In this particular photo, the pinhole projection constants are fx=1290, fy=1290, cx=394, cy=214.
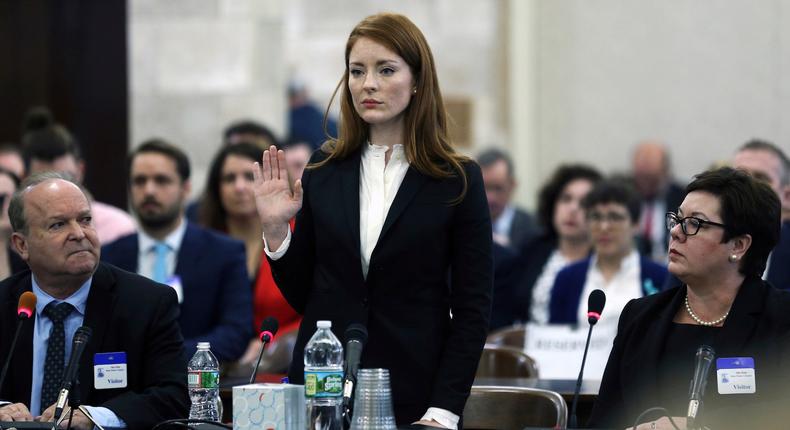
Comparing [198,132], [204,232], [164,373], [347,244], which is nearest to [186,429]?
[164,373]

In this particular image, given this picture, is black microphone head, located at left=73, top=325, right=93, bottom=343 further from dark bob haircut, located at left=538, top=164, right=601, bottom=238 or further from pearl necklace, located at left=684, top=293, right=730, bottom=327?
dark bob haircut, located at left=538, top=164, right=601, bottom=238

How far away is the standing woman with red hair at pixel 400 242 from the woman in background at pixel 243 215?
2603 mm

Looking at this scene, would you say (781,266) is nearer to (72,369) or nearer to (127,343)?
(127,343)

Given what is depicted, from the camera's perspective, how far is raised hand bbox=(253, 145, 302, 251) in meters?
3.60

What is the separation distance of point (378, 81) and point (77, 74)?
604 centimetres

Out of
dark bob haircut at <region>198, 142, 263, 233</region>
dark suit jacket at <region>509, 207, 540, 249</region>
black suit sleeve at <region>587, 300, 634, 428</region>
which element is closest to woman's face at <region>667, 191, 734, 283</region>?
black suit sleeve at <region>587, 300, 634, 428</region>

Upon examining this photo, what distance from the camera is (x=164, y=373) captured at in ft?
13.2

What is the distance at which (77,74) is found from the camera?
30.2 feet

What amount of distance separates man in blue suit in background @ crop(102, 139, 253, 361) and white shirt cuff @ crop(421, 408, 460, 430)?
218 cm

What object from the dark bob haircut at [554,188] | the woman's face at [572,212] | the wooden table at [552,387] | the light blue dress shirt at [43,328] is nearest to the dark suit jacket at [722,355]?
the wooden table at [552,387]

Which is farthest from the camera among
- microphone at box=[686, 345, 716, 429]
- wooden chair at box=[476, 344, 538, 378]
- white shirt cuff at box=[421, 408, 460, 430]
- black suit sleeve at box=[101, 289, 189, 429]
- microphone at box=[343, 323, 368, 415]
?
wooden chair at box=[476, 344, 538, 378]

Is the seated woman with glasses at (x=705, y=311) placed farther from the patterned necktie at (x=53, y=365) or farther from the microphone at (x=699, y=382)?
the patterned necktie at (x=53, y=365)

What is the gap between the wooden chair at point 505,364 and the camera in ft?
17.2

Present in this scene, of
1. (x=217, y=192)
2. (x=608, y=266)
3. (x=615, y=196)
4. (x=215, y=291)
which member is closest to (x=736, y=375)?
(x=215, y=291)
